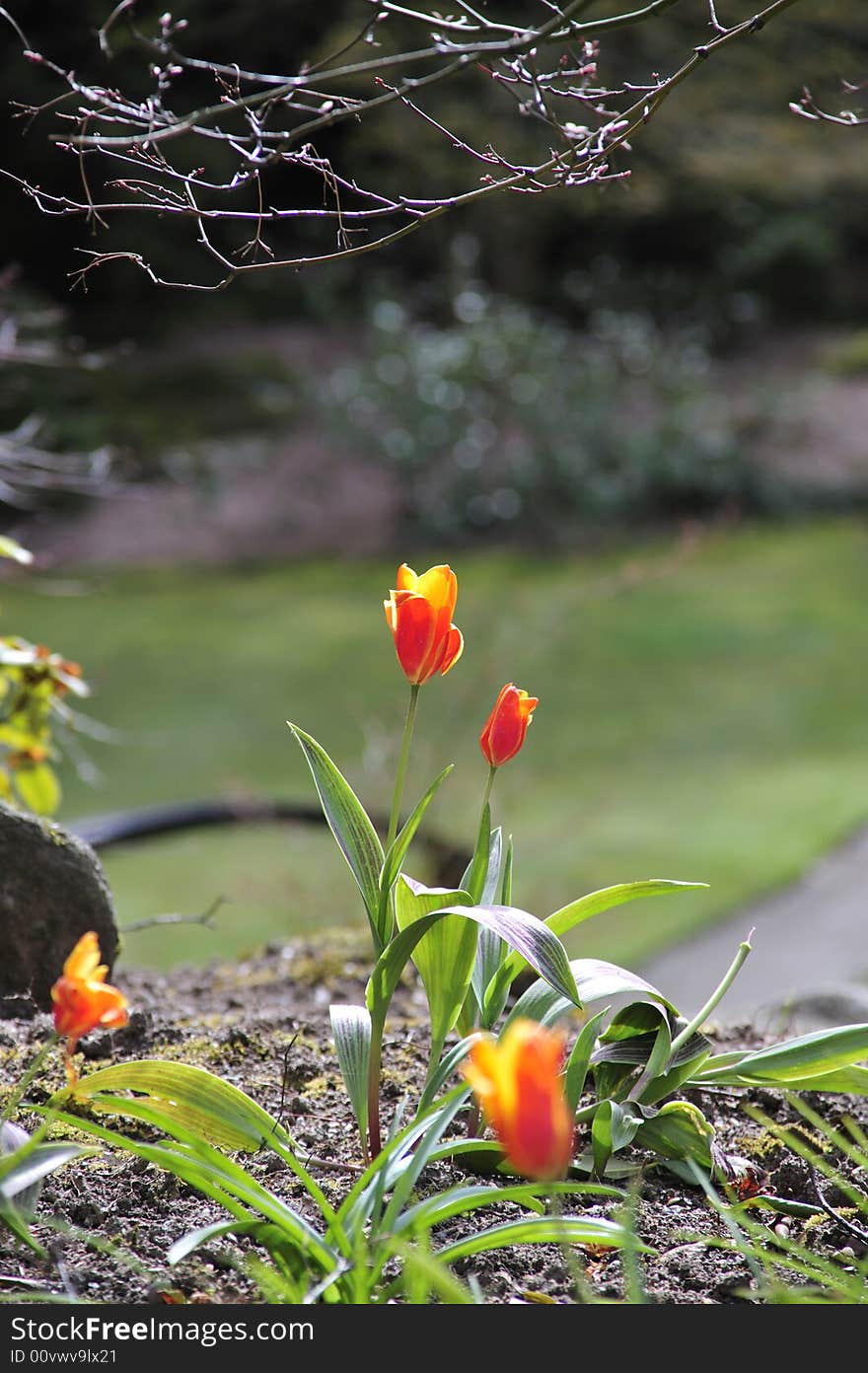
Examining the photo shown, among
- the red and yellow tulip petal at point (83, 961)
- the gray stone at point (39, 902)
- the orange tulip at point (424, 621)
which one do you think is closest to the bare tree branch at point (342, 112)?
the orange tulip at point (424, 621)

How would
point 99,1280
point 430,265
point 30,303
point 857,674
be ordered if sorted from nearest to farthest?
point 99,1280 → point 857,674 → point 30,303 → point 430,265

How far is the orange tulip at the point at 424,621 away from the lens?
1290 mm

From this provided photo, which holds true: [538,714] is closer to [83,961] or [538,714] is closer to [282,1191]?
[282,1191]

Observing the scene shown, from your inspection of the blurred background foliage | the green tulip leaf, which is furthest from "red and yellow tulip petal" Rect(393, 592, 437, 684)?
the blurred background foliage

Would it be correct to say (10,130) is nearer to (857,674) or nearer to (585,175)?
(857,674)

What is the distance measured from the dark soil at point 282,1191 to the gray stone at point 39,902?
Result: 0.08 metres

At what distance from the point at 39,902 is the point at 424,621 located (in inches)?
35.4

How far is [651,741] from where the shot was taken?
22.7 feet

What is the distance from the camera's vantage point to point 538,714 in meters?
7.29

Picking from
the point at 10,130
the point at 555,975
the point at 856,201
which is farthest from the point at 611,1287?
the point at 856,201

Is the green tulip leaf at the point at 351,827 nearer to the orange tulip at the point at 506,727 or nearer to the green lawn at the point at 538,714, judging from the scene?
the orange tulip at the point at 506,727

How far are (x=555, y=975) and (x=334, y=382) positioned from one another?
10.2 m

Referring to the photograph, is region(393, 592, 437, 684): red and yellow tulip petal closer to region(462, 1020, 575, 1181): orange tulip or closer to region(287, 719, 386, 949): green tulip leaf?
region(287, 719, 386, 949): green tulip leaf

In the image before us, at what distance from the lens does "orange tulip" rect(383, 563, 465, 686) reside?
1290 millimetres
